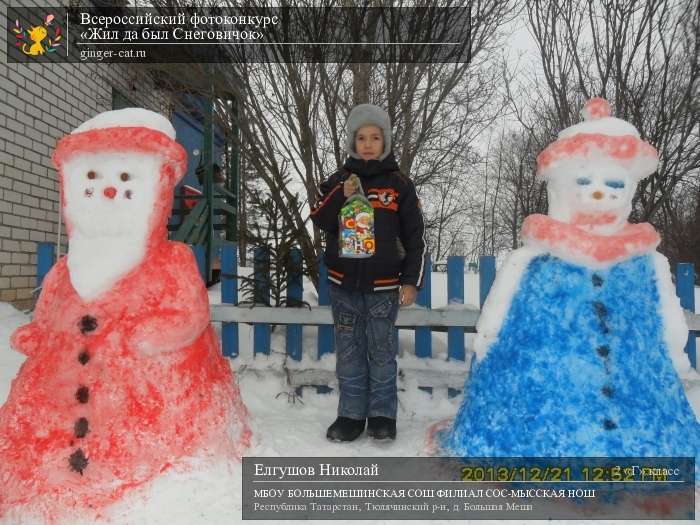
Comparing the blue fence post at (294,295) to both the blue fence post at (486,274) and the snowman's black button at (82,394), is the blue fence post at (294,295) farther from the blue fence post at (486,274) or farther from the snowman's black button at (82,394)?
the snowman's black button at (82,394)

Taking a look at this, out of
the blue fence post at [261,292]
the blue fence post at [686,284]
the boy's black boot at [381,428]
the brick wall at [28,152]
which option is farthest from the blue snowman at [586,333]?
the brick wall at [28,152]

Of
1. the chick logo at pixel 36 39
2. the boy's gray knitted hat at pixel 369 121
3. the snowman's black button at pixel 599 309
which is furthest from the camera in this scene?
the chick logo at pixel 36 39

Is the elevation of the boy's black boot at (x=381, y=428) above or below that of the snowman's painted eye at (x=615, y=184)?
below

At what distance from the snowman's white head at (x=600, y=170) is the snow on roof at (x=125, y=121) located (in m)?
1.66

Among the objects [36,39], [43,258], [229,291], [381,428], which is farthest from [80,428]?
[36,39]

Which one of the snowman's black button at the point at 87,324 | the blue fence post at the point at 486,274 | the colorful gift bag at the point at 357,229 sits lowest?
the snowman's black button at the point at 87,324

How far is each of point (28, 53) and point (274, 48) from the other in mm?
3130

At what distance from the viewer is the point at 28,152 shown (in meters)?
5.36

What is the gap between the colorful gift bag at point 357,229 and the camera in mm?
2490

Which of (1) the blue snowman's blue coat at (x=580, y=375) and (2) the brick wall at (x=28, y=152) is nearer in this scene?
(1) the blue snowman's blue coat at (x=580, y=375)

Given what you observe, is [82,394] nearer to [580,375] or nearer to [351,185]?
[351,185]

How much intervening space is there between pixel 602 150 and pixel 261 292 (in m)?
2.38

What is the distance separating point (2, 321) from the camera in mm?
4500

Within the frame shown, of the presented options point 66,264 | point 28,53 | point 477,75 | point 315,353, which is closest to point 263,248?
point 315,353
